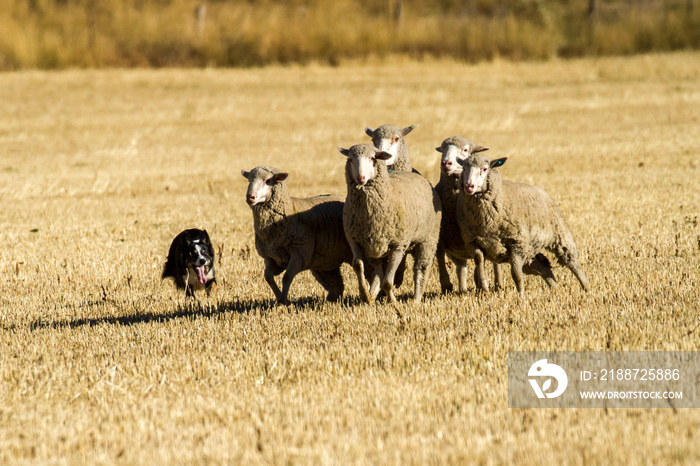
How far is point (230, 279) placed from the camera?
1014 centimetres

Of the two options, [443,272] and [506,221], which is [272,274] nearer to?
[443,272]

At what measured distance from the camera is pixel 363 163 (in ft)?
25.5

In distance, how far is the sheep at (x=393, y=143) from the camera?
8727 mm

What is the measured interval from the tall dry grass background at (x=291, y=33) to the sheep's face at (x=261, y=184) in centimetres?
2688

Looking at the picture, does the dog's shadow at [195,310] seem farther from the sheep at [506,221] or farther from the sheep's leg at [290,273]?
the sheep at [506,221]

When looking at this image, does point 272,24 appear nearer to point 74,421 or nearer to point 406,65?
point 406,65

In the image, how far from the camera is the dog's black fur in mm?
9477

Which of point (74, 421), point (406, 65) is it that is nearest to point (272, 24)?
point (406, 65)

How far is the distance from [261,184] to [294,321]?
4.44ft

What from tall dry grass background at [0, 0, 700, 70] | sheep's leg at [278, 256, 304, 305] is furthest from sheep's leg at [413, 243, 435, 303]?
tall dry grass background at [0, 0, 700, 70]

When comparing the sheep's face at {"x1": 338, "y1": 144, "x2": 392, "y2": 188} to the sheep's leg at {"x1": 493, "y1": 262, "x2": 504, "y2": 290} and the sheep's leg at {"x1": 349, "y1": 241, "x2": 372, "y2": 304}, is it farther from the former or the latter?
the sheep's leg at {"x1": 493, "y1": 262, "x2": 504, "y2": 290}

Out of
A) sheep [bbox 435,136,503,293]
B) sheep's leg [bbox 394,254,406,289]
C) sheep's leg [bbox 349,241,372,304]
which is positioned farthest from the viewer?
sheep's leg [bbox 394,254,406,289]

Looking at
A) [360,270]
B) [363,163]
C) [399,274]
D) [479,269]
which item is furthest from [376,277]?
[363,163]

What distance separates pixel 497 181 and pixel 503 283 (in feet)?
5.42
